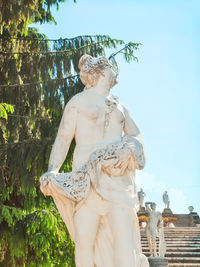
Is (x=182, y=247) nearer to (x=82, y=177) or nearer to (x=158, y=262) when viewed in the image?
(x=158, y=262)

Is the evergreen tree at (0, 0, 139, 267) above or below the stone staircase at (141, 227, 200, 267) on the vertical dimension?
above

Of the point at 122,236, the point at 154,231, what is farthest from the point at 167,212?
the point at 122,236

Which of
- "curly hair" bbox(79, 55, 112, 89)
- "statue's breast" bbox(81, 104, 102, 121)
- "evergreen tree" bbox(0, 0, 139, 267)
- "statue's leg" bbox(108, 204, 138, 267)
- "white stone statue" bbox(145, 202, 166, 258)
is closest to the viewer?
"statue's leg" bbox(108, 204, 138, 267)

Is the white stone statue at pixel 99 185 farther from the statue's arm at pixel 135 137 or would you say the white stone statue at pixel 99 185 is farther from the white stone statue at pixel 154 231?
the white stone statue at pixel 154 231

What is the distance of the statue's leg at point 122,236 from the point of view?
337 centimetres

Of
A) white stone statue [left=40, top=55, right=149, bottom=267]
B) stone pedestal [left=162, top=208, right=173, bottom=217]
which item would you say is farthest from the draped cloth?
stone pedestal [left=162, top=208, right=173, bottom=217]

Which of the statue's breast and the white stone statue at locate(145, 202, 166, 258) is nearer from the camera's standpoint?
the statue's breast

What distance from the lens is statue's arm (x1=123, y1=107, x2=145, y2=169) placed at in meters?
3.76

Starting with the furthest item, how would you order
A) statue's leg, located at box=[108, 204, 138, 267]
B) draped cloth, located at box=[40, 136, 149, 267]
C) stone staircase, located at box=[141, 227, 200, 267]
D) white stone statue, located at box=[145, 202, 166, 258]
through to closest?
stone staircase, located at box=[141, 227, 200, 267] → white stone statue, located at box=[145, 202, 166, 258] → draped cloth, located at box=[40, 136, 149, 267] → statue's leg, located at box=[108, 204, 138, 267]

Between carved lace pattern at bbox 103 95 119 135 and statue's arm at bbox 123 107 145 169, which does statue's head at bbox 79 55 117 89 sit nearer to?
carved lace pattern at bbox 103 95 119 135


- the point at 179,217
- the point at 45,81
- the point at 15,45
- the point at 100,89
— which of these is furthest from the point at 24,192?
the point at 179,217

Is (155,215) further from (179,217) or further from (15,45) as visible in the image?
(179,217)

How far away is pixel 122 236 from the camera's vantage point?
342 centimetres

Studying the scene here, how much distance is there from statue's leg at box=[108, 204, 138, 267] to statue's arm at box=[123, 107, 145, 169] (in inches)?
19.0
